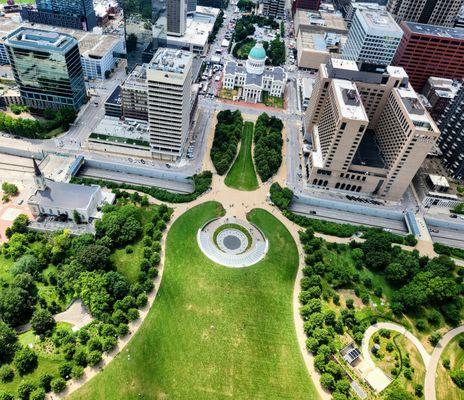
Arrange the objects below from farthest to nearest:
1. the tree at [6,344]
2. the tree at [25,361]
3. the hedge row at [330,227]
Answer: the hedge row at [330,227] < the tree at [6,344] < the tree at [25,361]

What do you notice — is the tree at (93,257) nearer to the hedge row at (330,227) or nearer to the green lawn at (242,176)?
the green lawn at (242,176)

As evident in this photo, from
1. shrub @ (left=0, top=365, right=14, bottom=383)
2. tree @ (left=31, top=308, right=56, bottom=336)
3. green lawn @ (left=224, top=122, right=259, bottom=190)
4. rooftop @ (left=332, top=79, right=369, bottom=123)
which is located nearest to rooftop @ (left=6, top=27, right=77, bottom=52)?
green lawn @ (left=224, top=122, right=259, bottom=190)

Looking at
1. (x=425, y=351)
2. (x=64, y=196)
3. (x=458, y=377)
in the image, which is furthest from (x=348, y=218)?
(x=64, y=196)

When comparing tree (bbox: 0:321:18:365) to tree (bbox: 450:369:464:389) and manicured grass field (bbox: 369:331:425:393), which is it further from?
tree (bbox: 450:369:464:389)

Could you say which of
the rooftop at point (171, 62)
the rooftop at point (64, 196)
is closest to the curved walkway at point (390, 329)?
the rooftop at point (64, 196)

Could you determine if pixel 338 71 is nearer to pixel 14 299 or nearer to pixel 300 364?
pixel 300 364

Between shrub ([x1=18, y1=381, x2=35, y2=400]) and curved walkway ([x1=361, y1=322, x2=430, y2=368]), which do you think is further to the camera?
curved walkway ([x1=361, y1=322, x2=430, y2=368])
